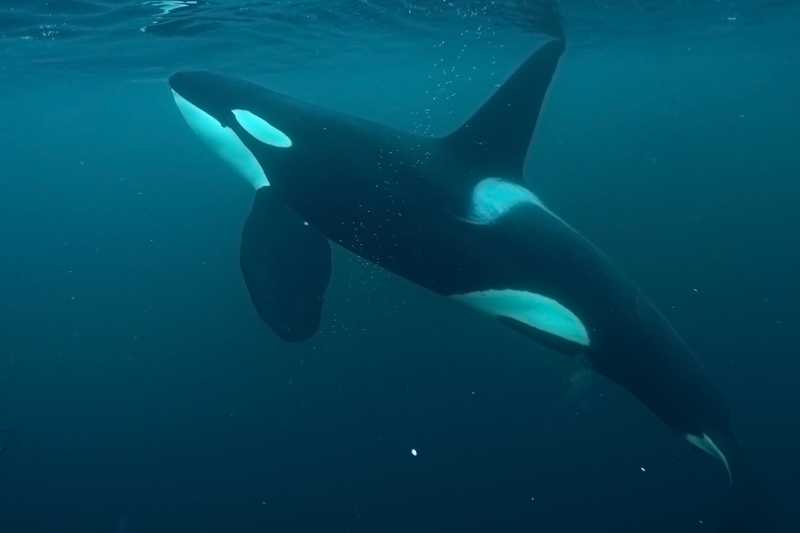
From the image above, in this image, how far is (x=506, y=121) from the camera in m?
3.89

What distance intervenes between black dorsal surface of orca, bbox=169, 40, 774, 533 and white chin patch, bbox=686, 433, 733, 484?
1 cm

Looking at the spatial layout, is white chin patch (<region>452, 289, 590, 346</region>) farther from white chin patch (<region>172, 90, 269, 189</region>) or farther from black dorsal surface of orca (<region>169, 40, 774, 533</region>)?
white chin patch (<region>172, 90, 269, 189</region>)

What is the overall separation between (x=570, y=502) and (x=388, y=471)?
2.72 meters

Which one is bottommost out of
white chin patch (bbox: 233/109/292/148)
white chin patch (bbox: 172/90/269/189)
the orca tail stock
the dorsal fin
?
the orca tail stock

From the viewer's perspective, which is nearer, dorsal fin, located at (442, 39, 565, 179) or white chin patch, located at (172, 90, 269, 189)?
dorsal fin, located at (442, 39, 565, 179)

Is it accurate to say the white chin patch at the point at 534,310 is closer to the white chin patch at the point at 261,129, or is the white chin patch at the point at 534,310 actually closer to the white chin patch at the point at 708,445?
the white chin patch at the point at 708,445

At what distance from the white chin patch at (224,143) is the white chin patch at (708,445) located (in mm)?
4582

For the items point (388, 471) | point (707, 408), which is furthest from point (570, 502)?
point (707, 408)

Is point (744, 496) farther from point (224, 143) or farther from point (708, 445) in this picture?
point (224, 143)

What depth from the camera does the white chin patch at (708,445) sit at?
3.46 metres

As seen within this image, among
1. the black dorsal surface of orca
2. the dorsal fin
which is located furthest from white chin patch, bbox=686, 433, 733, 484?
the dorsal fin

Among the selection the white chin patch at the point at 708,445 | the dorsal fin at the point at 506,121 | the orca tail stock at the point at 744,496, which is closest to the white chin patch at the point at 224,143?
the dorsal fin at the point at 506,121

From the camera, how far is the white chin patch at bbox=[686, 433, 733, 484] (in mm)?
3463

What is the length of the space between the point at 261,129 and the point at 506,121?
2.38 meters
